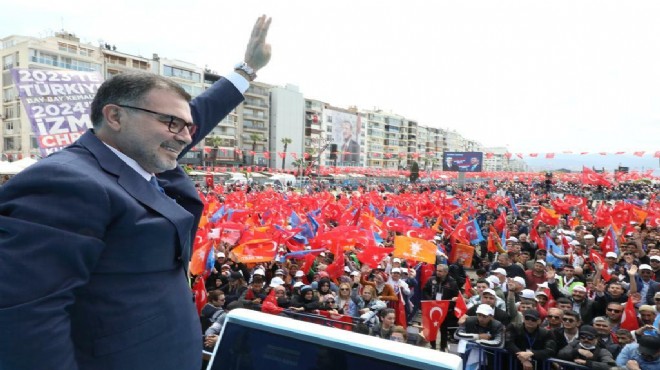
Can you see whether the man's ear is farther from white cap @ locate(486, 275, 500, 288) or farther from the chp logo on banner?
white cap @ locate(486, 275, 500, 288)

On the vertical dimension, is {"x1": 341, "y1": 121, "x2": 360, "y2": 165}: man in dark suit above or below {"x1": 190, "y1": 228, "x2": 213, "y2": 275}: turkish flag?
above

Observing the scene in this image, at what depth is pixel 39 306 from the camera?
43.4 inches

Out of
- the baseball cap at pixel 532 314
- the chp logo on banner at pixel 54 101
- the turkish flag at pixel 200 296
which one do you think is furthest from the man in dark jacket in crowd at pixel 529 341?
the chp logo on banner at pixel 54 101

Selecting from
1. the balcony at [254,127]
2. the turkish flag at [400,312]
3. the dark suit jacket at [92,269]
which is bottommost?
the turkish flag at [400,312]

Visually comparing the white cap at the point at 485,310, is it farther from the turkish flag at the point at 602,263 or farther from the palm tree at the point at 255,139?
the palm tree at the point at 255,139

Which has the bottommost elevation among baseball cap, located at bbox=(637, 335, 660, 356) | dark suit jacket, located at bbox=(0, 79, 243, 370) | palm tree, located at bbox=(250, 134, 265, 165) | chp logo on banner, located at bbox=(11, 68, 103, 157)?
baseball cap, located at bbox=(637, 335, 660, 356)

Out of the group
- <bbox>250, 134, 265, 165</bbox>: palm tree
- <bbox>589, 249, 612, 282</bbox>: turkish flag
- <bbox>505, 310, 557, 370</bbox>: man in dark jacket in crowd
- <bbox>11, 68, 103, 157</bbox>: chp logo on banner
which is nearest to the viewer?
<bbox>505, 310, 557, 370</bbox>: man in dark jacket in crowd

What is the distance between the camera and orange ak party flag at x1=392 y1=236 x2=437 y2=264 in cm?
966

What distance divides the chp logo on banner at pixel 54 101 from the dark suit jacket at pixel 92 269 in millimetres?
5312

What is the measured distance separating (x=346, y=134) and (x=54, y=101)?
3728 inches

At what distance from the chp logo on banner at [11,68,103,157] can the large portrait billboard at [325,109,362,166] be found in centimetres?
8913

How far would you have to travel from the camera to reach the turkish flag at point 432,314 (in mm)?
6910

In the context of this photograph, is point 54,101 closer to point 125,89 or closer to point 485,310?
point 125,89

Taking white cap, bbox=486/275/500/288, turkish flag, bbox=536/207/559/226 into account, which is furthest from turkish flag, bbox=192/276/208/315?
turkish flag, bbox=536/207/559/226
